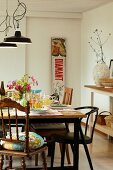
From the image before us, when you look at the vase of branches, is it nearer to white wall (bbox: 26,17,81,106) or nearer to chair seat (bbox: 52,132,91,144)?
white wall (bbox: 26,17,81,106)

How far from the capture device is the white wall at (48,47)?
27.4 feet

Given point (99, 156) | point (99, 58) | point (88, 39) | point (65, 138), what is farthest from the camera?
point (88, 39)

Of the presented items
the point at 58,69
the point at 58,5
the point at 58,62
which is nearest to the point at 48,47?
the point at 58,62

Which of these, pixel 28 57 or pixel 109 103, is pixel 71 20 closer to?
pixel 28 57

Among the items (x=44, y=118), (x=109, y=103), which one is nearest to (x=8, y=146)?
(x=44, y=118)

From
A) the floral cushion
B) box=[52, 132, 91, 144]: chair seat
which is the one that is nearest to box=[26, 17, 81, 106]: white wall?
box=[52, 132, 91, 144]: chair seat

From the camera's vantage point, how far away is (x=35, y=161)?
15.3 feet

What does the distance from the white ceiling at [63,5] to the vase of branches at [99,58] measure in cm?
59

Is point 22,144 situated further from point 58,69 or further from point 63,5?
point 58,69

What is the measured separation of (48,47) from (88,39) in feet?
3.20

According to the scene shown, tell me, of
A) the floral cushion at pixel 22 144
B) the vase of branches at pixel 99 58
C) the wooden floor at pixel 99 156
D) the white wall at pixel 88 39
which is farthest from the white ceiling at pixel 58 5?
the floral cushion at pixel 22 144

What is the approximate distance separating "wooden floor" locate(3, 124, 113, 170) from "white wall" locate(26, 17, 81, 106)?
7.51 feet

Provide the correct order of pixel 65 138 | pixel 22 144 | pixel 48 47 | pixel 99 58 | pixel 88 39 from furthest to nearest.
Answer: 1. pixel 48 47
2. pixel 88 39
3. pixel 99 58
4. pixel 65 138
5. pixel 22 144

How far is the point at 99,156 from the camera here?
5223 millimetres
